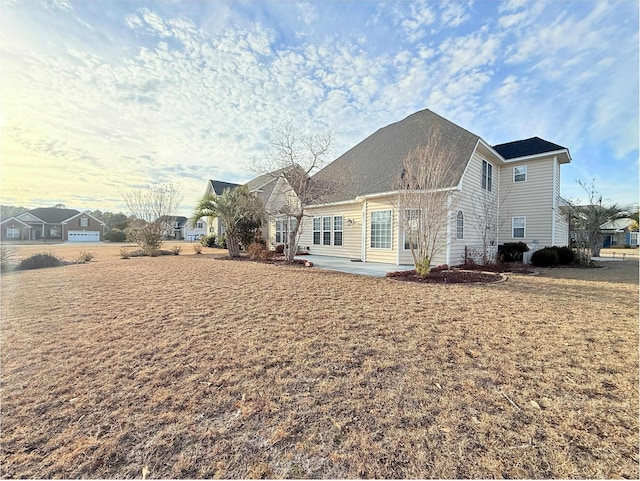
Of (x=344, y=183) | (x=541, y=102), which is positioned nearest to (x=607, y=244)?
(x=541, y=102)

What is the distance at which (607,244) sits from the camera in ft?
121

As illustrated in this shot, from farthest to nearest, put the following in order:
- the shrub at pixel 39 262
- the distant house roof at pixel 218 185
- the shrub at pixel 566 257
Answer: the distant house roof at pixel 218 185, the shrub at pixel 566 257, the shrub at pixel 39 262

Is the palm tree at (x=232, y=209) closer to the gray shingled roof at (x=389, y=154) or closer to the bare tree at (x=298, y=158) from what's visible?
the bare tree at (x=298, y=158)

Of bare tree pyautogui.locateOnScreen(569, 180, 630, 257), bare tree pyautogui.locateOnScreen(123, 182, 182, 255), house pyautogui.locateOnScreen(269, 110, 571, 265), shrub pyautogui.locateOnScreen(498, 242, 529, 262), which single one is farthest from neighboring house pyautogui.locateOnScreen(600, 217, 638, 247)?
bare tree pyautogui.locateOnScreen(123, 182, 182, 255)

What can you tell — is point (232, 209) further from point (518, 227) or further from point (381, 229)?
point (518, 227)

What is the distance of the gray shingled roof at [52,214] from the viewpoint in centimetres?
4425

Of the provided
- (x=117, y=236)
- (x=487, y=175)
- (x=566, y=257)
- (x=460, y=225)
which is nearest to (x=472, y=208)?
(x=460, y=225)

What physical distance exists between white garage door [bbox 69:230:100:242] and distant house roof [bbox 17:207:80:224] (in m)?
3.81

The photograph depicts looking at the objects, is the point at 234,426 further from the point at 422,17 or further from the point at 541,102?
the point at 541,102

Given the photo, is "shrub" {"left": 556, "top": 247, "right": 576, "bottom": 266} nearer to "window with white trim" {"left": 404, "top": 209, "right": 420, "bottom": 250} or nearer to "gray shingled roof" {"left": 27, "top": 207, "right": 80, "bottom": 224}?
"window with white trim" {"left": 404, "top": 209, "right": 420, "bottom": 250}

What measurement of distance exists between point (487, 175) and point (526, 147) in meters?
3.80

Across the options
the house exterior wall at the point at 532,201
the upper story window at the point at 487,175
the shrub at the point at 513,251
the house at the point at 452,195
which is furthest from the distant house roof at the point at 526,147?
the shrub at the point at 513,251

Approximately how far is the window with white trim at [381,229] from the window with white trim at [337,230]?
258 centimetres

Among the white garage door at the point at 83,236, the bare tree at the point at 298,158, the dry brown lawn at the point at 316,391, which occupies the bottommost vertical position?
the dry brown lawn at the point at 316,391
